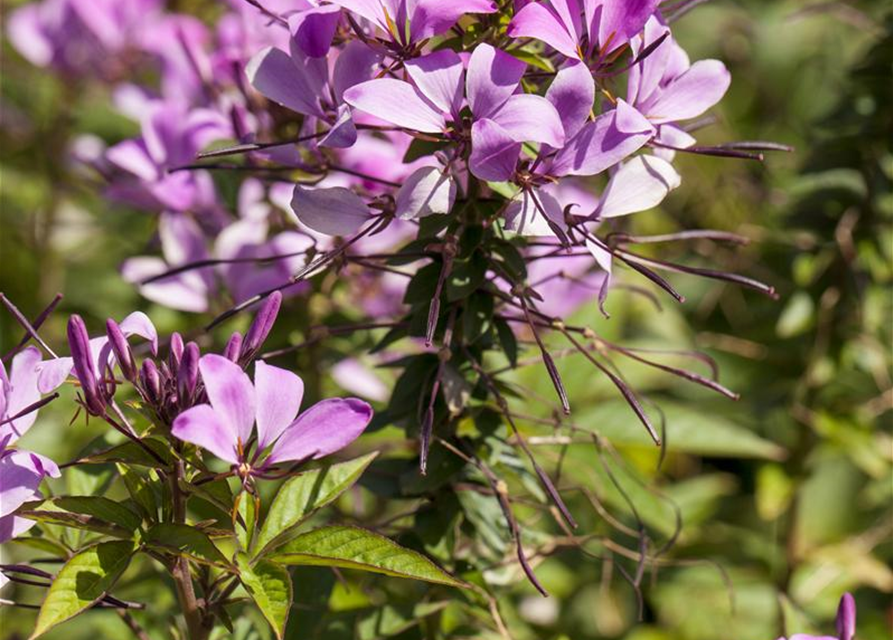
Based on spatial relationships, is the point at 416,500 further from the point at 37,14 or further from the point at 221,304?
the point at 37,14

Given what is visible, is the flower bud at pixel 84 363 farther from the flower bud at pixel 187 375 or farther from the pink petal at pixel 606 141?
the pink petal at pixel 606 141

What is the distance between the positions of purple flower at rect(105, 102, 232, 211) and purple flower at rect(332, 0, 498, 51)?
17.5 inches

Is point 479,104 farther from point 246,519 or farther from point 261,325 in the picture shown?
point 246,519

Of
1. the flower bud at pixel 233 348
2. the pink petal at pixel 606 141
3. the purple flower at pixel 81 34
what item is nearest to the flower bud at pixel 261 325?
the flower bud at pixel 233 348

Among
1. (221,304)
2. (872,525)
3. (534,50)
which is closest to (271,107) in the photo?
(221,304)

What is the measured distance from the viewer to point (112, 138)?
71.7 inches

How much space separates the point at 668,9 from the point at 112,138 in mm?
1203

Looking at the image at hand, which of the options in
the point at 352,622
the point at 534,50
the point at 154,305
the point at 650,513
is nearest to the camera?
the point at 534,50

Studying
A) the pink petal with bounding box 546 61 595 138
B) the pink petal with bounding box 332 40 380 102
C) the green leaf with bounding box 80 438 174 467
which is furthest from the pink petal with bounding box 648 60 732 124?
the green leaf with bounding box 80 438 174 467

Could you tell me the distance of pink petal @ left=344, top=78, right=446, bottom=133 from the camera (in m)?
0.71

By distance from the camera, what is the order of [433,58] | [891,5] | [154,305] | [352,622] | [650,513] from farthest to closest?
[154,305], [891,5], [650,513], [352,622], [433,58]

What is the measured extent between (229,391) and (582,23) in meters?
0.35

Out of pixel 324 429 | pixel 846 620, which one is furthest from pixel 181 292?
pixel 846 620

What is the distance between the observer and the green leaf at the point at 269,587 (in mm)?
694
